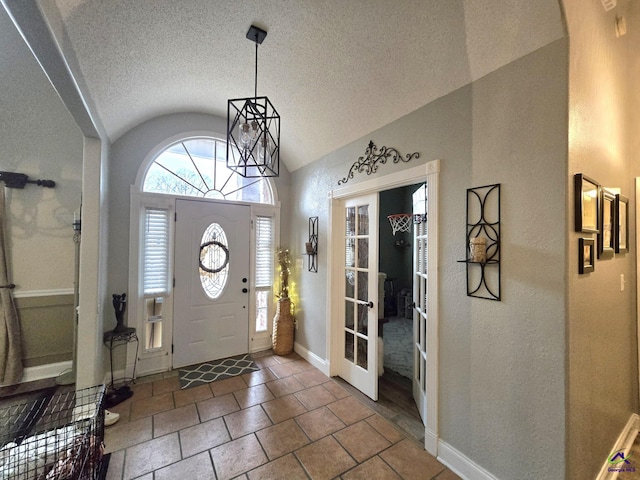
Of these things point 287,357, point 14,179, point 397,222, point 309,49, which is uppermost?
point 309,49

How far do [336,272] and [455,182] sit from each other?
66.0 inches

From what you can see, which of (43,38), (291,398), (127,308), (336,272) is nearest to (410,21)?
(43,38)

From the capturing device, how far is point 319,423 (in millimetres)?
2279

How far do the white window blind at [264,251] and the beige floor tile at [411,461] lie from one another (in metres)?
→ 2.52

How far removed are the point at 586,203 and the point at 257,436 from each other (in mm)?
2794

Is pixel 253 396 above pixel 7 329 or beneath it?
beneath

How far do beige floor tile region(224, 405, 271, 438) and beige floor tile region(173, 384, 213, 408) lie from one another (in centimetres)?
46

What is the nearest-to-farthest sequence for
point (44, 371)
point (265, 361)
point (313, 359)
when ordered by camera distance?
point (44, 371)
point (313, 359)
point (265, 361)

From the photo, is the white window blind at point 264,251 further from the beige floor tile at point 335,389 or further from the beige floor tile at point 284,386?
the beige floor tile at point 335,389

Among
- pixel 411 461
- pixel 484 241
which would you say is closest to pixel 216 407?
pixel 411 461

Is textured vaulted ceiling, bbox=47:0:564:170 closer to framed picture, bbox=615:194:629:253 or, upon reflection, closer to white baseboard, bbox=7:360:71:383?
framed picture, bbox=615:194:629:253

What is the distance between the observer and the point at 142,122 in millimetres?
3139

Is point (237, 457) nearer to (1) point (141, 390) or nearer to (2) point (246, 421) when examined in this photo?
(2) point (246, 421)

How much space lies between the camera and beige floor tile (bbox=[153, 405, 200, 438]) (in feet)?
7.17
